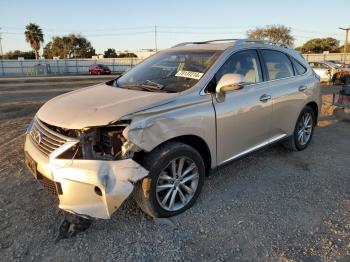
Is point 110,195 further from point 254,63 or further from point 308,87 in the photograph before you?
point 308,87

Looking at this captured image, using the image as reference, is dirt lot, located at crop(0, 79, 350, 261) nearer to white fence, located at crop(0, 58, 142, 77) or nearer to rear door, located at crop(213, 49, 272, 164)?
rear door, located at crop(213, 49, 272, 164)

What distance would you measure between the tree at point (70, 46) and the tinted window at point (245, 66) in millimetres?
73529

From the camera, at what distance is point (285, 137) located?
5.04 meters

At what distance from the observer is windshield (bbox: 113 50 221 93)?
3.75m

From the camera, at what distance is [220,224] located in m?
3.38

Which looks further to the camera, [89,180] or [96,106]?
[96,106]

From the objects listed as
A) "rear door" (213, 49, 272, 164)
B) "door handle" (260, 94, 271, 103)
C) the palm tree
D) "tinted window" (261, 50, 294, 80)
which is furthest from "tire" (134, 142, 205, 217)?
the palm tree

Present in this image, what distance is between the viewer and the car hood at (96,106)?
2996 millimetres

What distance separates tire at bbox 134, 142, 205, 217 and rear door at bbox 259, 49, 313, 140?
163 cm

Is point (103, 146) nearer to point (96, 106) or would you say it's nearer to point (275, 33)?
point (96, 106)

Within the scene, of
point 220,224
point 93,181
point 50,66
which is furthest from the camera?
point 50,66

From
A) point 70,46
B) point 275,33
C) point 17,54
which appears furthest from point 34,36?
point 275,33

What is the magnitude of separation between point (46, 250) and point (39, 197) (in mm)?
1075

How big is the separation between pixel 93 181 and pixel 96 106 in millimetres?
799
